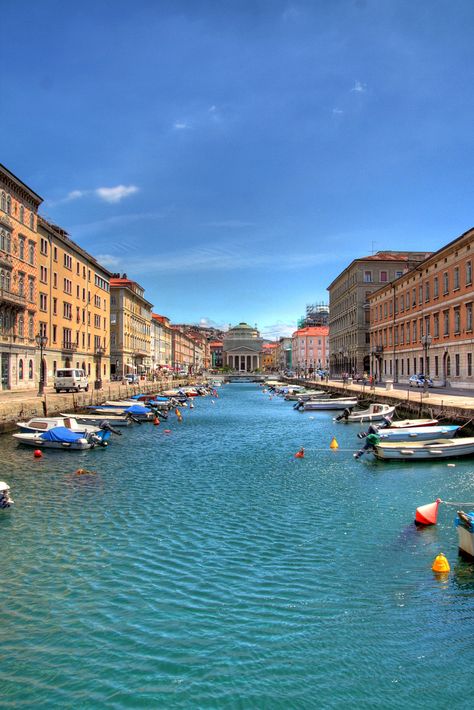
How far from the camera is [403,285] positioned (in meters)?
73.2

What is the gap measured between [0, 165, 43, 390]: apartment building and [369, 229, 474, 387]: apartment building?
35278 mm

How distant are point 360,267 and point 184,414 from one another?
57.1m

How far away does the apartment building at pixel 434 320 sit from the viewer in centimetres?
4984

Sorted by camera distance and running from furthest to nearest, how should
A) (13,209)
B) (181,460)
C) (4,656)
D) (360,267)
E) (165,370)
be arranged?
(165,370), (360,267), (13,209), (181,460), (4,656)

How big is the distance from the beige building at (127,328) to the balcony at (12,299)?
43165 mm

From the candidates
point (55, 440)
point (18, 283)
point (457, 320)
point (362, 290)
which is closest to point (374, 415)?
point (457, 320)

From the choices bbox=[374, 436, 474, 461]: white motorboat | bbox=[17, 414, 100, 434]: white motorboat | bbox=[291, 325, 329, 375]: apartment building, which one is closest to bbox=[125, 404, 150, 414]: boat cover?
bbox=[17, 414, 100, 434]: white motorboat

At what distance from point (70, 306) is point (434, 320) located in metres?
42.8

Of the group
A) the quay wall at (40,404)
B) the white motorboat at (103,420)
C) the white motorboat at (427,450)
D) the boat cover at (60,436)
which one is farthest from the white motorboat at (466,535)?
the white motorboat at (103,420)

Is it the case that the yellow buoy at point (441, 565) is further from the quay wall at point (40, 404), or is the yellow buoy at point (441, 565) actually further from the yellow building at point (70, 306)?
the yellow building at point (70, 306)

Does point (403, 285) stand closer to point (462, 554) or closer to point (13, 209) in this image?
point (13, 209)

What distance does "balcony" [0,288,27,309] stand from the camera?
45.8 meters

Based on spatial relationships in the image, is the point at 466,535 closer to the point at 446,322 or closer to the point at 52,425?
the point at 52,425

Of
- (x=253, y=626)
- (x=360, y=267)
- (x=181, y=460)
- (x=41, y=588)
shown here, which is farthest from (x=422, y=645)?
(x=360, y=267)
